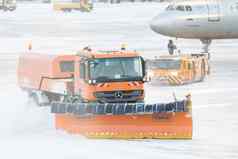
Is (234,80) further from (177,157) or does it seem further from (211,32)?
(177,157)

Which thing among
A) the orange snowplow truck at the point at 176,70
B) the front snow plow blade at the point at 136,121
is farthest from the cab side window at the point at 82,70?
the orange snowplow truck at the point at 176,70

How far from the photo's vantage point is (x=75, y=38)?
67562 millimetres

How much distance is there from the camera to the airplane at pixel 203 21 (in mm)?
43938

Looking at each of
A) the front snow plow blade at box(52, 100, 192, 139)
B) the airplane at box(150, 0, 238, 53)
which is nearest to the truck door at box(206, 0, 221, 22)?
the airplane at box(150, 0, 238, 53)

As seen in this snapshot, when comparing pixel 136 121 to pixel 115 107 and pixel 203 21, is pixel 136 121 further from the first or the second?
pixel 203 21

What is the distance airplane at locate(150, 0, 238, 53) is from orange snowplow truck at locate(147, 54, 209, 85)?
680 centimetres

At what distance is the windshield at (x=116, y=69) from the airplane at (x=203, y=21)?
861 inches

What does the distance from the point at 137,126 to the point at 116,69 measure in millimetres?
1966

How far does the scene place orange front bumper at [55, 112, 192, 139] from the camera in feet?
71.1

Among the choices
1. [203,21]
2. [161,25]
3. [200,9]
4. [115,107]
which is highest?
[200,9]

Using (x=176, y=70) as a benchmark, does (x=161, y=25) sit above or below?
above

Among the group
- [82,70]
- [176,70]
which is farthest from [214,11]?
[82,70]

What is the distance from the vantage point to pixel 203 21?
43906 millimetres

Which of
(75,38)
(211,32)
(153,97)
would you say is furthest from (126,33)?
(153,97)
